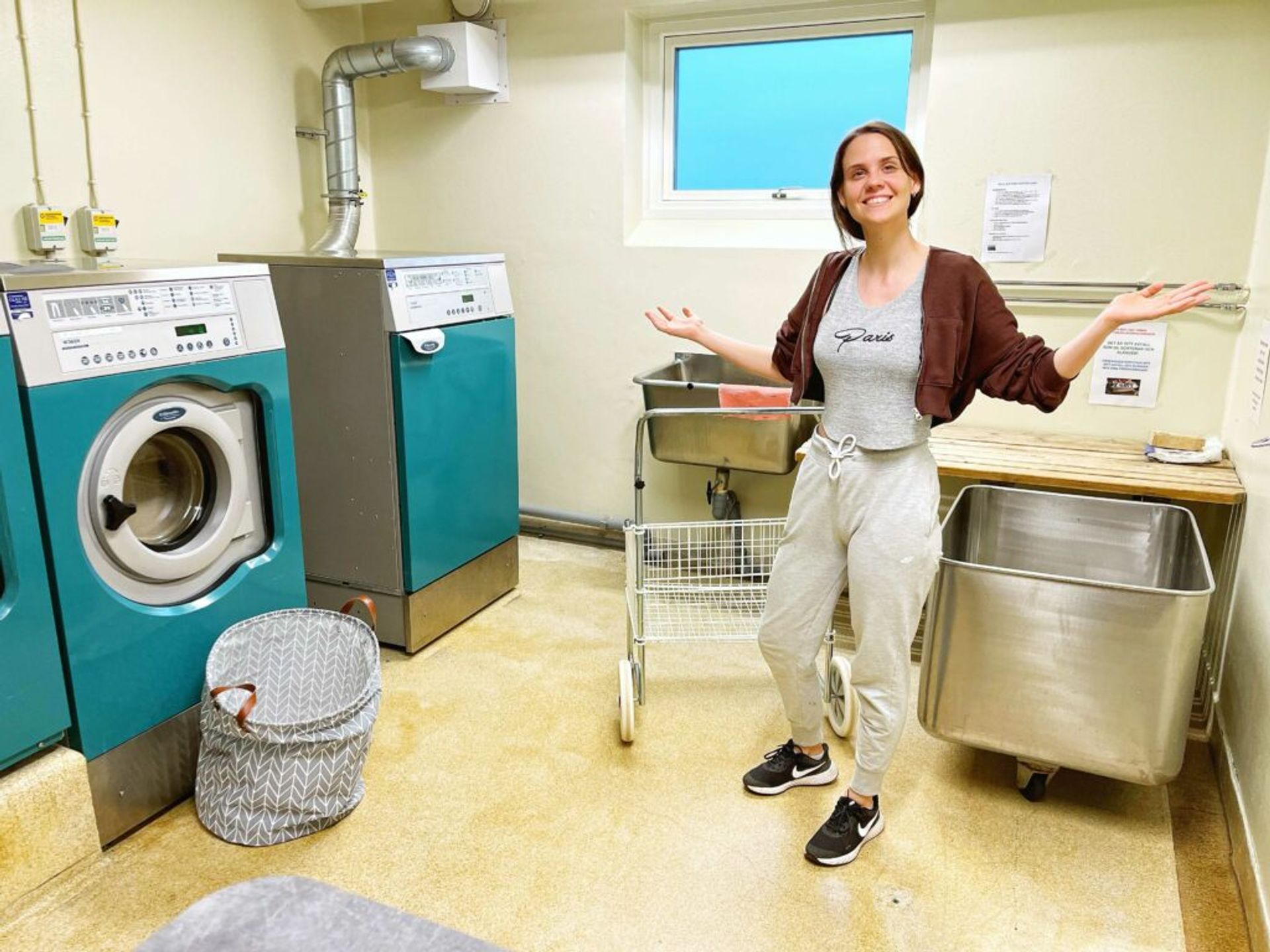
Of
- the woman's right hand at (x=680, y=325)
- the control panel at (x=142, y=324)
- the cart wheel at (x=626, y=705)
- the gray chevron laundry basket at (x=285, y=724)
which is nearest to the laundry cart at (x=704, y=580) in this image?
the cart wheel at (x=626, y=705)

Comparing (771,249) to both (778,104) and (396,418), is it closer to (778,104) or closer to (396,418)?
(778,104)

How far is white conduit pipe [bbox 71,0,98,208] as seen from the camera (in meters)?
2.58

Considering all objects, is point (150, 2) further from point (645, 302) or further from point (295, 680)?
point (295, 680)

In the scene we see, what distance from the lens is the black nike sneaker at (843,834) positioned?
6.30ft

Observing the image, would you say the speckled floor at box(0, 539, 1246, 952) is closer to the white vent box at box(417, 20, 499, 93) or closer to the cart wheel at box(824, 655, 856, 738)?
the cart wheel at box(824, 655, 856, 738)

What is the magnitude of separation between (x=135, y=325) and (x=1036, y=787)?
224 centimetres

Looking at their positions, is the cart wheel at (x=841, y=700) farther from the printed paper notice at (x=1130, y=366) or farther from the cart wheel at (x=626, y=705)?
the printed paper notice at (x=1130, y=366)

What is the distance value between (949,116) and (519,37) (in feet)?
5.38

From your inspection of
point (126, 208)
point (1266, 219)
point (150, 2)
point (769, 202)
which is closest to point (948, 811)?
point (1266, 219)

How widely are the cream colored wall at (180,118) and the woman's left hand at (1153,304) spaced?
270cm

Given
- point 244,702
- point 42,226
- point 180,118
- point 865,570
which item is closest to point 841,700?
point 865,570

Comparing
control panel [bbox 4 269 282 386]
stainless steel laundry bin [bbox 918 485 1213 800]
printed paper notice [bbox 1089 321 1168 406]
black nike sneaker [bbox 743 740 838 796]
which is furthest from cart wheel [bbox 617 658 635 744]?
printed paper notice [bbox 1089 321 1168 406]

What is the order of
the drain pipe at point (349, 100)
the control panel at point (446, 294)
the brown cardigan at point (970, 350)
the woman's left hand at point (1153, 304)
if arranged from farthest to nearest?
1. the drain pipe at point (349, 100)
2. the control panel at point (446, 294)
3. the brown cardigan at point (970, 350)
4. the woman's left hand at point (1153, 304)

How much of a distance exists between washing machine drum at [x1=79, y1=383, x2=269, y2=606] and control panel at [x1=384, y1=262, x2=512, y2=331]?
22.7 inches
